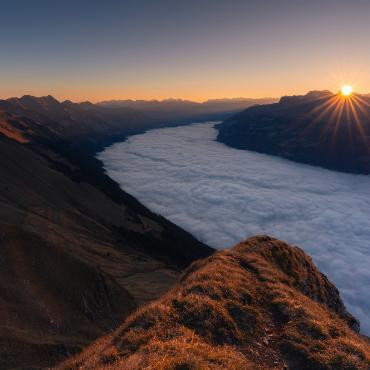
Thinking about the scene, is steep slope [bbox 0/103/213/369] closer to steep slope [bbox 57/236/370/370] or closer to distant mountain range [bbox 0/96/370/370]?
distant mountain range [bbox 0/96/370/370]

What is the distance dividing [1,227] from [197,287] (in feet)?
134

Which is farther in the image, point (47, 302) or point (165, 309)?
point (47, 302)

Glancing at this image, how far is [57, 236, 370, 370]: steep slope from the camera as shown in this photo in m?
14.1

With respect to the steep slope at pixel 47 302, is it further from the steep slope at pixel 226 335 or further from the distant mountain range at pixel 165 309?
the steep slope at pixel 226 335

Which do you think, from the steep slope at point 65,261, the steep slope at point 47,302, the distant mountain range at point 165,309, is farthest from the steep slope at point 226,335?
the steep slope at point 65,261

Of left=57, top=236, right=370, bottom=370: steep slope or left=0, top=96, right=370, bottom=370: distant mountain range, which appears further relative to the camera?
left=0, top=96, right=370, bottom=370: distant mountain range

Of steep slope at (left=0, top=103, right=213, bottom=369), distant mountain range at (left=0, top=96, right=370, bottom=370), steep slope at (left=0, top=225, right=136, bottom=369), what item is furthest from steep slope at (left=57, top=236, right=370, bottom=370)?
steep slope at (left=0, top=103, right=213, bottom=369)

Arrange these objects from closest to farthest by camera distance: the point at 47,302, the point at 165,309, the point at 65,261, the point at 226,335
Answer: the point at 226,335, the point at 165,309, the point at 47,302, the point at 65,261

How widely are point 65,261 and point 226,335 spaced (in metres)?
41.3

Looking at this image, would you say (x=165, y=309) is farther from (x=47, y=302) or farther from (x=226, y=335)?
(x=47, y=302)

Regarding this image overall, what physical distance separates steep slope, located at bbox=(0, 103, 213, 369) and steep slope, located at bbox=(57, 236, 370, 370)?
17.1 m

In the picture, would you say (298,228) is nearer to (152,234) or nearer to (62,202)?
(152,234)

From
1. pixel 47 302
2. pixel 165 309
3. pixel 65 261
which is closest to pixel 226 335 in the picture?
pixel 165 309

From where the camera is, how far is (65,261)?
53.8 meters
